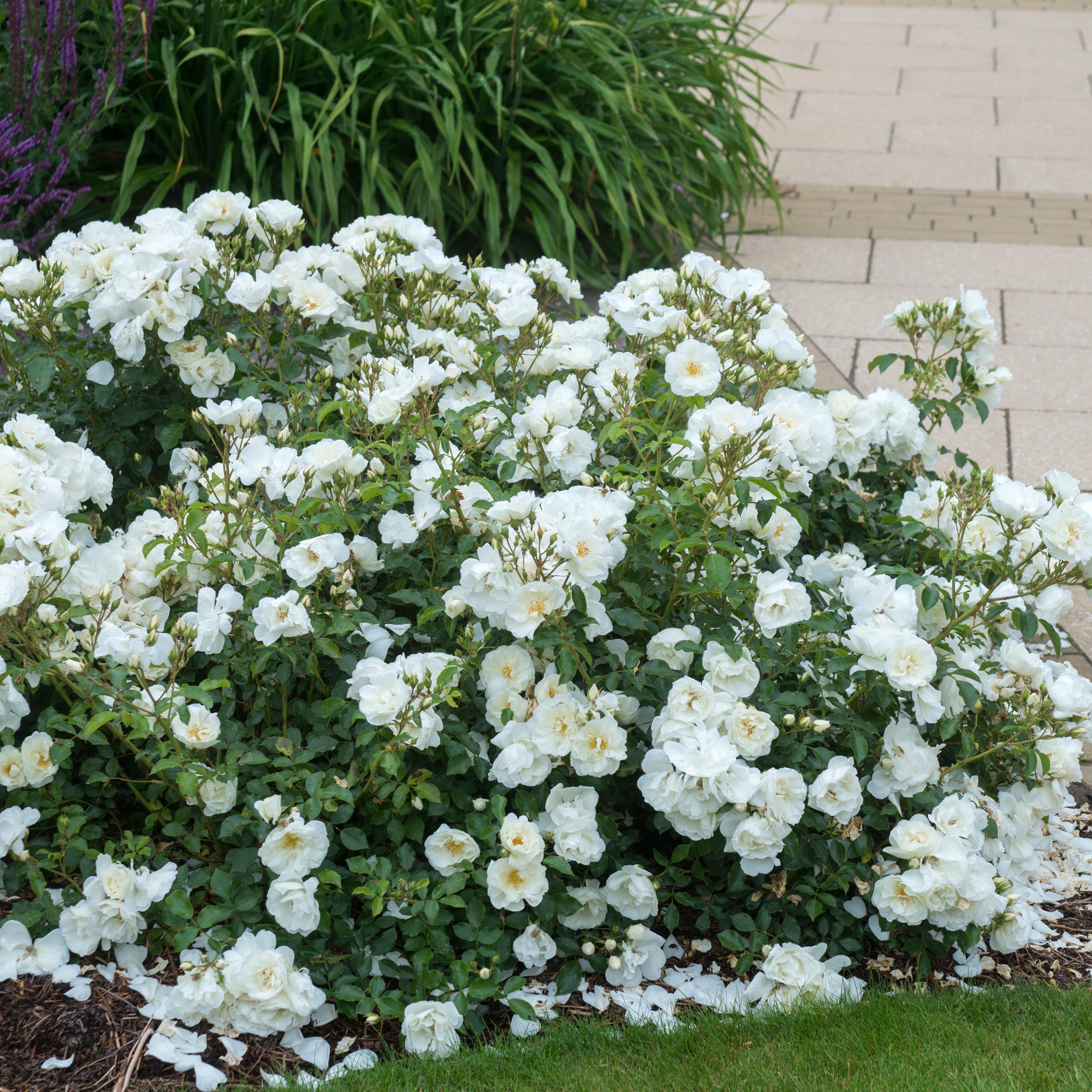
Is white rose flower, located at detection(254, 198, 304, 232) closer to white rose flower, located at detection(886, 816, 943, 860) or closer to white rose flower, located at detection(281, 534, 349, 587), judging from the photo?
white rose flower, located at detection(281, 534, 349, 587)

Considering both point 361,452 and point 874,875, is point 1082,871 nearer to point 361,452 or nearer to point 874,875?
point 874,875

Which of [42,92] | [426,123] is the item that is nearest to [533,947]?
[42,92]

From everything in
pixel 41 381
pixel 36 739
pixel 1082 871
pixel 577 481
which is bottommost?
pixel 1082 871

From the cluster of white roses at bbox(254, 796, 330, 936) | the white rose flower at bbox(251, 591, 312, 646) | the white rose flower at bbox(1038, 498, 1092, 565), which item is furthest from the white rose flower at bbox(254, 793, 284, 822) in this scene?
the white rose flower at bbox(1038, 498, 1092, 565)

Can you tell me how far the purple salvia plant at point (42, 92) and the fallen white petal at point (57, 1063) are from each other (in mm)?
2535

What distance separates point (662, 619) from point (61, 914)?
46.2 inches

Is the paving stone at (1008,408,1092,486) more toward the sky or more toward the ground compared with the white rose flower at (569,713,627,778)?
more toward the ground

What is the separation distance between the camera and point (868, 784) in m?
2.29

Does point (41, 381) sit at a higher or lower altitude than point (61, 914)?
higher

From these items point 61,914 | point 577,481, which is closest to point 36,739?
point 61,914

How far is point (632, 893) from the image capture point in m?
2.21

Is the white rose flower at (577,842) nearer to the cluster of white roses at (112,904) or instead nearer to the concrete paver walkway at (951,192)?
the cluster of white roses at (112,904)

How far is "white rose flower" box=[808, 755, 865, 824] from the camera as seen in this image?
7.08 feet

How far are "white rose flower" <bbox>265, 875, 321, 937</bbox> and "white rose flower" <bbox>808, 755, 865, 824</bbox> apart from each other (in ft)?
2.82
